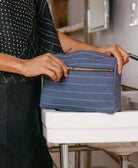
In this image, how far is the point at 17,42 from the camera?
1108 millimetres

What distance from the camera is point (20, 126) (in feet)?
3.70

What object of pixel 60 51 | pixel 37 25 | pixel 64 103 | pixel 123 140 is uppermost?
pixel 37 25

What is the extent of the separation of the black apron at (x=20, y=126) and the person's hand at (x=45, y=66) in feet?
0.54

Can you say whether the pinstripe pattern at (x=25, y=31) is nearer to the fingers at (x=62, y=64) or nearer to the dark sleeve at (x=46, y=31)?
the dark sleeve at (x=46, y=31)

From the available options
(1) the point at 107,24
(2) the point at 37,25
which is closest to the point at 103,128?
(2) the point at 37,25

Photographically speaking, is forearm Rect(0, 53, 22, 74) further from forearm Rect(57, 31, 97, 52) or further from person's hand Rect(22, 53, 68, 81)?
forearm Rect(57, 31, 97, 52)

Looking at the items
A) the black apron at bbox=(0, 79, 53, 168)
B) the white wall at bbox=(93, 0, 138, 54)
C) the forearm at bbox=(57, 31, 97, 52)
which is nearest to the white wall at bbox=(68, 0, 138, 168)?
the white wall at bbox=(93, 0, 138, 54)

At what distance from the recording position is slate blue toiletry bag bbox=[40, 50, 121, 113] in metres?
1.00

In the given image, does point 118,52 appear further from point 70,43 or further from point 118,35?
point 118,35

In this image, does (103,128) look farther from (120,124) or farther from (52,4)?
(52,4)

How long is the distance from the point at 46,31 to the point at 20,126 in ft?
1.36

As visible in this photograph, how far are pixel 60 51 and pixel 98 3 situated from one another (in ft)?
4.15

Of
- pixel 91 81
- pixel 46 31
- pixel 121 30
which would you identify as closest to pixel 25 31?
pixel 46 31

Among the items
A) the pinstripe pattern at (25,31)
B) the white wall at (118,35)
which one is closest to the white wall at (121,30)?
the white wall at (118,35)
